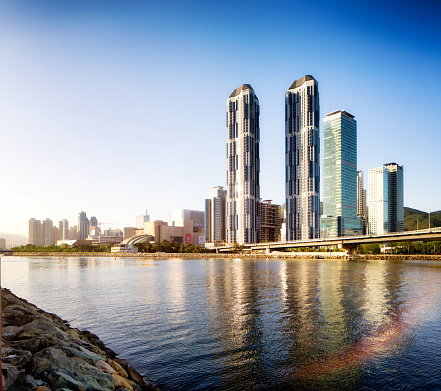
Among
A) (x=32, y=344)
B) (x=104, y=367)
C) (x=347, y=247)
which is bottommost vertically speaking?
(x=347, y=247)

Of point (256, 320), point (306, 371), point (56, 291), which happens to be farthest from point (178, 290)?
point (306, 371)

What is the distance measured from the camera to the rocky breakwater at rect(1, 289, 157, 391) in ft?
44.2

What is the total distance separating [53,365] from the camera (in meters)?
14.8

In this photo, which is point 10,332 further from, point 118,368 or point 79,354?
point 118,368

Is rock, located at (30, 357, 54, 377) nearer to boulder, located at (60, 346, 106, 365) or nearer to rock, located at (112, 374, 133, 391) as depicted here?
rock, located at (112, 374, 133, 391)

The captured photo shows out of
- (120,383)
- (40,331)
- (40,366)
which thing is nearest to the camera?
(40,366)

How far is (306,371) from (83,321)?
22.7 metres

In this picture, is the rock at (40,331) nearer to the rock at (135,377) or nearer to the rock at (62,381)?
the rock at (135,377)

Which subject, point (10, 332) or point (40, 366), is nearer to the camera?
point (40, 366)

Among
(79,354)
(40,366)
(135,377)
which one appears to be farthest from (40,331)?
(135,377)

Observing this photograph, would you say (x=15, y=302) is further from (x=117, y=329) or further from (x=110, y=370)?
(x=110, y=370)

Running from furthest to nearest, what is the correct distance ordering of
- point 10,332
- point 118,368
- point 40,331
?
1. point 40,331
2. point 10,332
3. point 118,368

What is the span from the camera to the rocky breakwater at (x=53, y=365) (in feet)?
44.2

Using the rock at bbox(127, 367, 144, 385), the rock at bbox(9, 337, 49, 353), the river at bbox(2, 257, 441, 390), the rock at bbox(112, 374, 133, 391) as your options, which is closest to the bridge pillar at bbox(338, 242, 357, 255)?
the river at bbox(2, 257, 441, 390)
